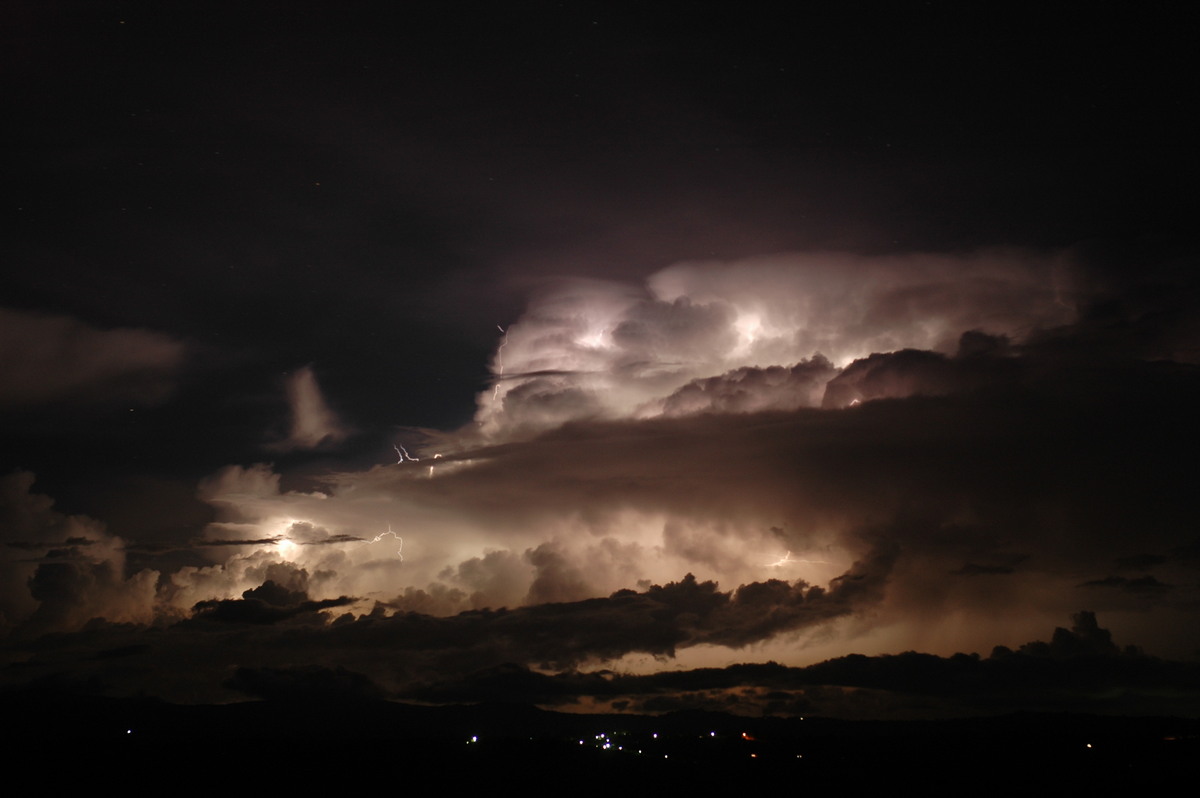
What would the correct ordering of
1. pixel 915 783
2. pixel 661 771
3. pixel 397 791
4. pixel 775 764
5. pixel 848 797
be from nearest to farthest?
pixel 848 797
pixel 397 791
pixel 915 783
pixel 661 771
pixel 775 764

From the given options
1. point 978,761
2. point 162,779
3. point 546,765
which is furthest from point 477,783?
point 978,761

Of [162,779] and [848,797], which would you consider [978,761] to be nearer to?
[848,797]

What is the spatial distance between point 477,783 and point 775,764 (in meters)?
65.1

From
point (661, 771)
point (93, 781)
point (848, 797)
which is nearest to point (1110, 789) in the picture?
point (848, 797)

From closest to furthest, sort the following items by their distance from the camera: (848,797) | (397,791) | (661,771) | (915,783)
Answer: (848,797)
(397,791)
(915,783)
(661,771)

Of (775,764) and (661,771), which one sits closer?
(661,771)

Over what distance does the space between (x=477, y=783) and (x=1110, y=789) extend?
98144 millimetres

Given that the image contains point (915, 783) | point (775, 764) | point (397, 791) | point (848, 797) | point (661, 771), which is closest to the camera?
point (848, 797)

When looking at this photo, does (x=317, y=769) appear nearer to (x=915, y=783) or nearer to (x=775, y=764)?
(x=775, y=764)

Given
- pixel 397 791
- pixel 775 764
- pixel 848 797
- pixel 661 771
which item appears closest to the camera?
pixel 848 797

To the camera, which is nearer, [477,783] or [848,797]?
[848,797]

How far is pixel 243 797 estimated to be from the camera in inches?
5217

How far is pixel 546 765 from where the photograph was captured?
18300 centimetres

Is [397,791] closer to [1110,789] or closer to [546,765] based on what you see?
[546,765]
